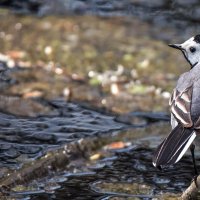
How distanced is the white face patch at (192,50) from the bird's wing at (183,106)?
623 mm

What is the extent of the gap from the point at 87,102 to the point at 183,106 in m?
3.28

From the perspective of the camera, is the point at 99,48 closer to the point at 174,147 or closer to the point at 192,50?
the point at 192,50

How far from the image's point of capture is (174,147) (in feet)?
17.3

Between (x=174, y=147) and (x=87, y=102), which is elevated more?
(x=174, y=147)

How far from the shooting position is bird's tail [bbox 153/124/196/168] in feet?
17.0

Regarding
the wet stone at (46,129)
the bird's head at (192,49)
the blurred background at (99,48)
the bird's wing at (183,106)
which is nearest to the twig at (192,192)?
the bird's wing at (183,106)

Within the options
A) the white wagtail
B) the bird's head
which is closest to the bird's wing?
the white wagtail

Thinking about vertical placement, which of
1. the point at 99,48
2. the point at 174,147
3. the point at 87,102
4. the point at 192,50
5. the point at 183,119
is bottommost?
the point at 87,102

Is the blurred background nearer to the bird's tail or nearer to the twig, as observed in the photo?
the bird's tail

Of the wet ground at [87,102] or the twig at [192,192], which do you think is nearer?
the twig at [192,192]

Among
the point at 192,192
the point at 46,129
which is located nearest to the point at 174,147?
the point at 192,192

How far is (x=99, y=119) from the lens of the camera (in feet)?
27.6

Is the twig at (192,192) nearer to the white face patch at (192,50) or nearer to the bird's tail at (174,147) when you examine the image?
the bird's tail at (174,147)

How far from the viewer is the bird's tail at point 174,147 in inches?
203
